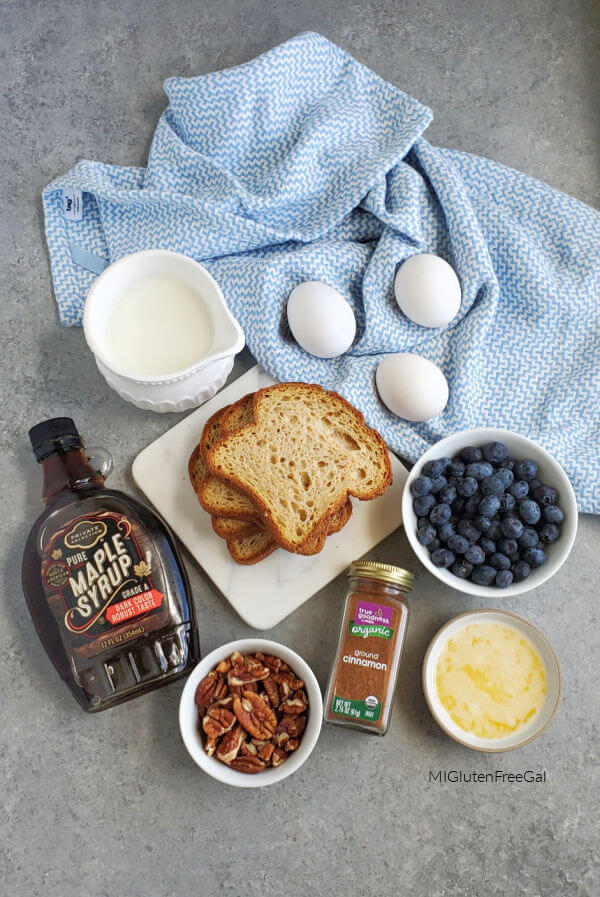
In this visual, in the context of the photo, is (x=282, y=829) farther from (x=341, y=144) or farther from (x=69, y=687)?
(x=341, y=144)

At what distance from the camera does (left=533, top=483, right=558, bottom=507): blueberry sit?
108cm

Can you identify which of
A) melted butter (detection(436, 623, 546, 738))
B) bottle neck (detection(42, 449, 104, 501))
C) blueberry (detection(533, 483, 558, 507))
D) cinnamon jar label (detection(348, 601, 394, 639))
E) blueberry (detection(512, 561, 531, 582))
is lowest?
melted butter (detection(436, 623, 546, 738))

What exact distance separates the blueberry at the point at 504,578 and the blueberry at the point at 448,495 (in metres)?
0.12

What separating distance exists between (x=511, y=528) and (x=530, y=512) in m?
0.04

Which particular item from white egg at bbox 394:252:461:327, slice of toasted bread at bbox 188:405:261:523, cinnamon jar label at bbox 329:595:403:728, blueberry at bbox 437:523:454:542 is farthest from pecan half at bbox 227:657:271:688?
white egg at bbox 394:252:461:327

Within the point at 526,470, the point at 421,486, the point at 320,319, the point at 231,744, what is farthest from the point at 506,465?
the point at 231,744

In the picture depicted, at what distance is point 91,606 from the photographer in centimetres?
105

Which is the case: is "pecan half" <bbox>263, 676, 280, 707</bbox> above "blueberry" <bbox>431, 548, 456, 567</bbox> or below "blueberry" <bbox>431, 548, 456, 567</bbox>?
below

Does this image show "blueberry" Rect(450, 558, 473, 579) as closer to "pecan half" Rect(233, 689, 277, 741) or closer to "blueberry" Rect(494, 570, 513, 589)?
"blueberry" Rect(494, 570, 513, 589)

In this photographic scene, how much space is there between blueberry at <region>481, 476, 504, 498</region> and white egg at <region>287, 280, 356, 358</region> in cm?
29

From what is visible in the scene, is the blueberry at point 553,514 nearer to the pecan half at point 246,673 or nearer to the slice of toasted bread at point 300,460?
the slice of toasted bread at point 300,460

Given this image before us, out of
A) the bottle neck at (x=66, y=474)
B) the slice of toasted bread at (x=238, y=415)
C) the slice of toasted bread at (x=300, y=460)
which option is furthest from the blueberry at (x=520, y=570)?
the bottle neck at (x=66, y=474)

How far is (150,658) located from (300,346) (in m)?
0.51

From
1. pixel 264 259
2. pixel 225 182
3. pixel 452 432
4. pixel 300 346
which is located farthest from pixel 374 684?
pixel 225 182
